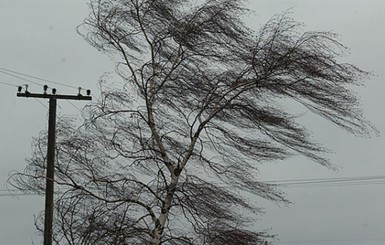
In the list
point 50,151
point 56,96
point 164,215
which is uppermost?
point 56,96

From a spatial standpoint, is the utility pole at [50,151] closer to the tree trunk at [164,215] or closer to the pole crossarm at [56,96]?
the pole crossarm at [56,96]

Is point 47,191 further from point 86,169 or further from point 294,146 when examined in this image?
point 294,146

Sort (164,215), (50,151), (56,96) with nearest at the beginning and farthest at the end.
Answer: (164,215) < (50,151) < (56,96)

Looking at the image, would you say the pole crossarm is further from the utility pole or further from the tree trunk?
the tree trunk

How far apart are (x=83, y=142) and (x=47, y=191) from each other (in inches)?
99.3

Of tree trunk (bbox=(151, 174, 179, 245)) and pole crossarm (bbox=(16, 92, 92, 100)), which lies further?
pole crossarm (bbox=(16, 92, 92, 100))

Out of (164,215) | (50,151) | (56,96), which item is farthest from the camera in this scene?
(56,96)

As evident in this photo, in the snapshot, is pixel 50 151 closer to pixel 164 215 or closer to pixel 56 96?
pixel 56 96

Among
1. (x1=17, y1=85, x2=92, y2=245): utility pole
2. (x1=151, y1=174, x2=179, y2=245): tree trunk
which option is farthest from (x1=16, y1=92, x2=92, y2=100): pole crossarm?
(x1=151, y1=174, x2=179, y2=245): tree trunk

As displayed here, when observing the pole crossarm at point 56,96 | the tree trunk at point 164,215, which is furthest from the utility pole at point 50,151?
the tree trunk at point 164,215

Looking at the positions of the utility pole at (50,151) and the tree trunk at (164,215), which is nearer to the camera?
the tree trunk at (164,215)

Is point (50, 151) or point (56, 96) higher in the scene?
point (56, 96)

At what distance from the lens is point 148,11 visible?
1892 cm

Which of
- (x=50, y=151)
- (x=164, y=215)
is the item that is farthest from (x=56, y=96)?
(x=164, y=215)
